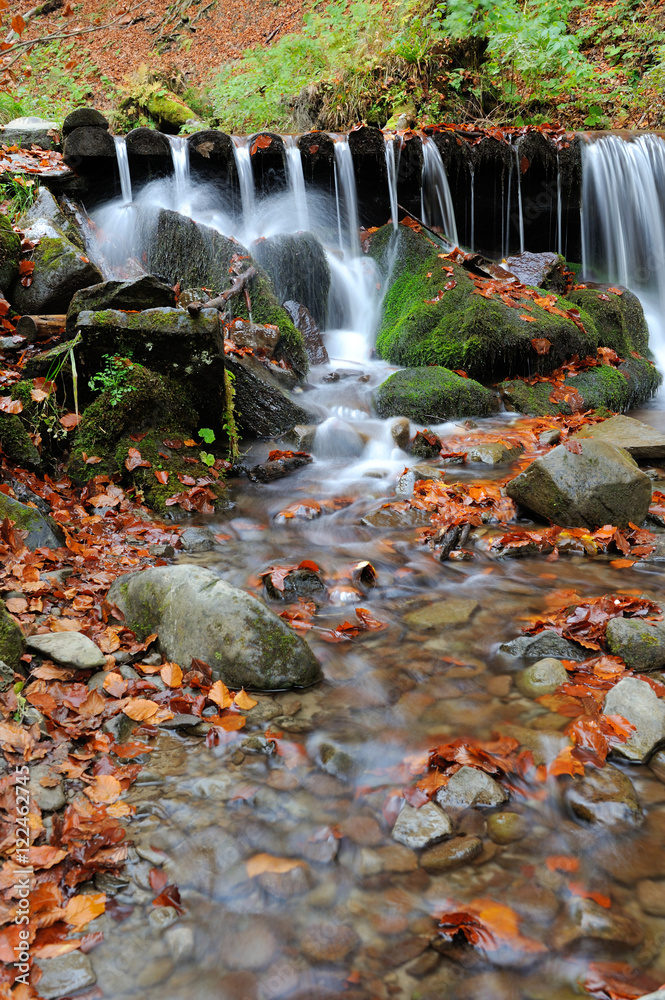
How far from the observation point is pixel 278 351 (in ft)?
24.8

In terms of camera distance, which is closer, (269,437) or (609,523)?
(609,523)

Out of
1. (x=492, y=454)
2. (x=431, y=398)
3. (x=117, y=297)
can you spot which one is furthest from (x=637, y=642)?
(x=117, y=297)

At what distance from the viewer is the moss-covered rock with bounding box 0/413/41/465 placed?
15.2 ft

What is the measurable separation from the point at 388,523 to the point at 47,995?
12.4ft

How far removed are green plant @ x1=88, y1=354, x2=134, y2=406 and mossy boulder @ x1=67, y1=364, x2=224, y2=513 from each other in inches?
0.6

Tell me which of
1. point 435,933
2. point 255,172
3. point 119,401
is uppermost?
point 255,172

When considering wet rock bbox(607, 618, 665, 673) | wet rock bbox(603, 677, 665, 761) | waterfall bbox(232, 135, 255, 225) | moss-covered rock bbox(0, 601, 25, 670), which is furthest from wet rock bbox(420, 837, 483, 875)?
waterfall bbox(232, 135, 255, 225)

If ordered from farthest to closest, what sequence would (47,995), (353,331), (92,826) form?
(353,331) < (92,826) < (47,995)

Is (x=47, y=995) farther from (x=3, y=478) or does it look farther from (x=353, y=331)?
(x=353, y=331)

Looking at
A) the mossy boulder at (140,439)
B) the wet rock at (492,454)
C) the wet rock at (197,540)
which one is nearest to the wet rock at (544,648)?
the wet rock at (197,540)

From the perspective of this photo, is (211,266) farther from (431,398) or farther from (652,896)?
(652,896)

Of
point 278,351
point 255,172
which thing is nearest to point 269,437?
point 278,351

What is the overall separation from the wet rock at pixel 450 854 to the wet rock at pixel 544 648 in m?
1.22
